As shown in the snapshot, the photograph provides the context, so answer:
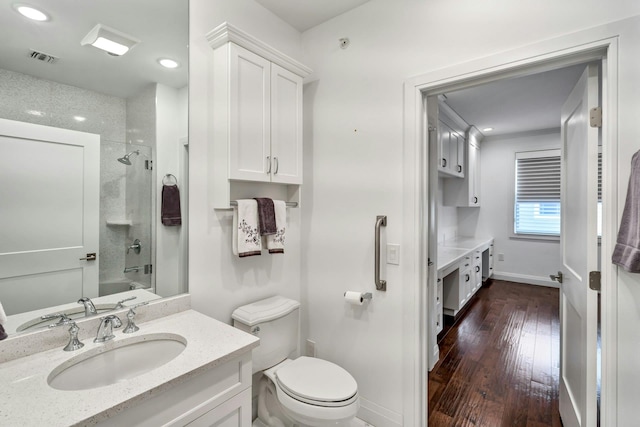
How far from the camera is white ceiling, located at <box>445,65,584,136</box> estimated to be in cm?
289

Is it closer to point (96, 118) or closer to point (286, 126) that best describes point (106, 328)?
point (96, 118)

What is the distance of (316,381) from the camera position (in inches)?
60.2

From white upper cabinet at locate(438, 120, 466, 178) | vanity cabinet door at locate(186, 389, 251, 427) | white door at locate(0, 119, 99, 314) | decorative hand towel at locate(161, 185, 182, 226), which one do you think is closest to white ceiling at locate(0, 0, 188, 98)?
white door at locate(0, 119, 99, 314)

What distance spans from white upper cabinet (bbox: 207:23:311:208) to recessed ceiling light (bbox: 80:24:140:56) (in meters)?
0.39

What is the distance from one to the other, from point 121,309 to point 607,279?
6.75 feet

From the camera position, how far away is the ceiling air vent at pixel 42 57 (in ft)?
3.67

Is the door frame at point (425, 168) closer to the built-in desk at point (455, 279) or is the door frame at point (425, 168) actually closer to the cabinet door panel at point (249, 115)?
the cabinet door panel at point (249, 115)

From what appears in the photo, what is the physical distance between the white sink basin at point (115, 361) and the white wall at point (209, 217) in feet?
1.06

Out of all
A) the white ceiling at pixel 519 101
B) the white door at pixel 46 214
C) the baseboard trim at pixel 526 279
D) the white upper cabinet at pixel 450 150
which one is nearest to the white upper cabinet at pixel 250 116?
the white door at pixel 46 214

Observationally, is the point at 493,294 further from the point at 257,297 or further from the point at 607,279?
the point at 257,297

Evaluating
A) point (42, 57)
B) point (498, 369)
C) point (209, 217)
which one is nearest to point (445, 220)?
point (498, 369)

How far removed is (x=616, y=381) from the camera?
1.19 metres

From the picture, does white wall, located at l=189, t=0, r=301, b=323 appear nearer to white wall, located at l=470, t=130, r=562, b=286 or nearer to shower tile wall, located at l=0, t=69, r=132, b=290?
shower tile wall, located at l=0, t=69, r=132, b=290

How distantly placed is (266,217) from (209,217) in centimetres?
31
